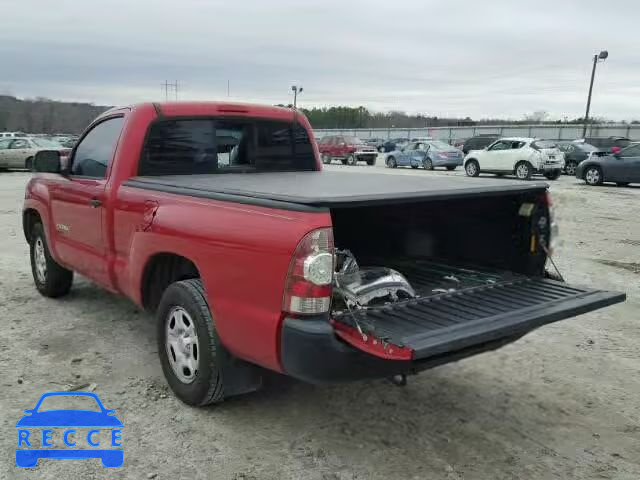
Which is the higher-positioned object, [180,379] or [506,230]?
[506,230]

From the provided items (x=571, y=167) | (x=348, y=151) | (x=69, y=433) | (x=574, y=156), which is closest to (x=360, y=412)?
(x=69, y=433)

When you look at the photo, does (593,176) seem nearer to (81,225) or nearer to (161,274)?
(81,225)

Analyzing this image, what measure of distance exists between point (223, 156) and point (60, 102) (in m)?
67.9

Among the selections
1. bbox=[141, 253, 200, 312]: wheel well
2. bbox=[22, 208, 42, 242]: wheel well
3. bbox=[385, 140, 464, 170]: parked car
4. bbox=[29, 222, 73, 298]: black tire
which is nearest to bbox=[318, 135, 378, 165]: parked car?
bbox=[385, 140, 464, 170]: parked car

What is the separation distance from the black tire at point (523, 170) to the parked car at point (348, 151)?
1238cm

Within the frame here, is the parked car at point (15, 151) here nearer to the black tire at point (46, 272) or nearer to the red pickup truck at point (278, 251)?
the black tire at point (46, 272)

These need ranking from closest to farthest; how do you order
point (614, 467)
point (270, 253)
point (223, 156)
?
point (270, 253)
point (614, 467)
point (223, 156)

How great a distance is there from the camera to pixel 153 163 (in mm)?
4652

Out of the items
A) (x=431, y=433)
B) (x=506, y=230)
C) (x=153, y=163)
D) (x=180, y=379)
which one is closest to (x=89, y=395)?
(x=180, y=379)

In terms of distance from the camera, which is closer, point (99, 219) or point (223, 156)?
point (99, 219)

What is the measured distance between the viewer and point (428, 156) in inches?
1142

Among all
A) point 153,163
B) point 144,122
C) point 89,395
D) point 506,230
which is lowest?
point 89,395

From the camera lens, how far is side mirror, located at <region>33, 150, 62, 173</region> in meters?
5.24

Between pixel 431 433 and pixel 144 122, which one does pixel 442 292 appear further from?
pixel 144 122
